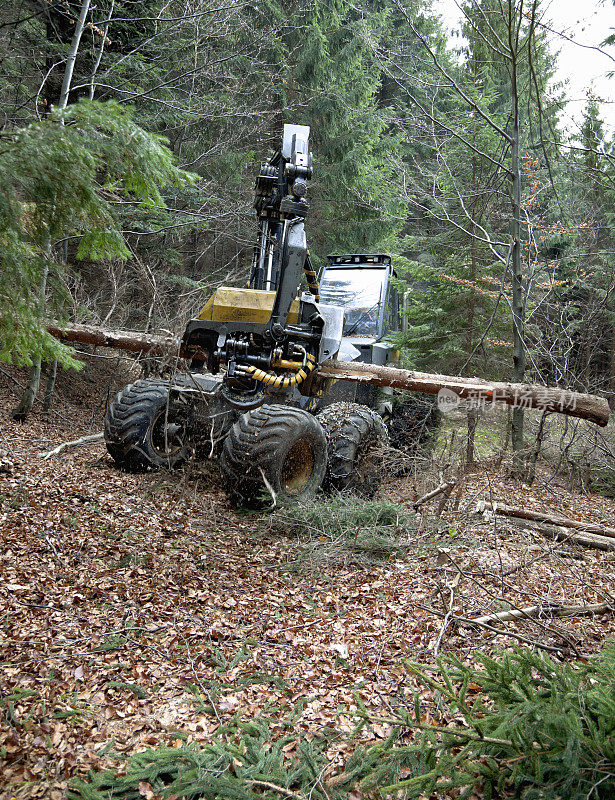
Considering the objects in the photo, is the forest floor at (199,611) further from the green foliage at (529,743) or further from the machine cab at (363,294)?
the machine cab at (363,294)

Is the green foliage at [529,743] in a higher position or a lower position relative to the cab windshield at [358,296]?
lower

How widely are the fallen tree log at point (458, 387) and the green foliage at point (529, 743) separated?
14.0 ft

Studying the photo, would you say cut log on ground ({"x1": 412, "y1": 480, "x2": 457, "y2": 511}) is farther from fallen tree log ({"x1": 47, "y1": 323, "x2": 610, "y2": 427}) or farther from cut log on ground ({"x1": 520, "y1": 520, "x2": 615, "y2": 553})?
fallen tree log ({"x1": 47, "y1": 323, "x2": 610, "y2": 427})

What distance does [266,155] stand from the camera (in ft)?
51.2

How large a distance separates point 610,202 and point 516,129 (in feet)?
23.8

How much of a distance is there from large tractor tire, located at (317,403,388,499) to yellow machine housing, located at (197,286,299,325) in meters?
1.71

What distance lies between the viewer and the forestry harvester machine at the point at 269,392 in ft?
19.2

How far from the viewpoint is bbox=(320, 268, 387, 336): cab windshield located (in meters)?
10.5

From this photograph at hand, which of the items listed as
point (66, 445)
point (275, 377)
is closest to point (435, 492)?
point (275, 377)

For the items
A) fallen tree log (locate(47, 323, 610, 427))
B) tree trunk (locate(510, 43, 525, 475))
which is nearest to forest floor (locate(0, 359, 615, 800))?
fallen tree log (locate(47, 323, 610, 427))

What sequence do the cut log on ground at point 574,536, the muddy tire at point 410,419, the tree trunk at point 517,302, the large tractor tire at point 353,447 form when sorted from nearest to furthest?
the cut log on ground at point 574,536, the large tractor tire at point 353,447, the tree trunk at point 517,302, the muddy tire at point 410,419

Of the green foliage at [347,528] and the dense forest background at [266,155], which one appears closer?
the dense forest background at [266,155]

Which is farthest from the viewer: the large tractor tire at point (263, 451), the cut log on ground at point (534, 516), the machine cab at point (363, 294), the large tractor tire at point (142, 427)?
the machine cab at point (363, 294)

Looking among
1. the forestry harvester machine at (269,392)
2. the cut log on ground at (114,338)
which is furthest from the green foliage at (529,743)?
the cut log on ground at (114,338)
